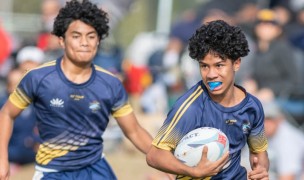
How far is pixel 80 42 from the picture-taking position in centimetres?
730

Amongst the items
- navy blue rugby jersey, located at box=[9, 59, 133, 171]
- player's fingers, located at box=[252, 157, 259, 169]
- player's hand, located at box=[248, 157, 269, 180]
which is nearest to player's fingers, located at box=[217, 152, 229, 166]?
player's hand, located at box=[248, 157, 269, 180]

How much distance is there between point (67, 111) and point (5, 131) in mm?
531

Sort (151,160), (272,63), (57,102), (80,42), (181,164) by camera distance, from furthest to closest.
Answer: (272,63) < (80,42) < (57,102) < (151,160) < (181,164)

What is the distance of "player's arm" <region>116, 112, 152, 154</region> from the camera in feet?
24.2

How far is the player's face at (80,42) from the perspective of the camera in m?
7.28

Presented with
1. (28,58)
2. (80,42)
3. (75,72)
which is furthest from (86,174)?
(28,58)

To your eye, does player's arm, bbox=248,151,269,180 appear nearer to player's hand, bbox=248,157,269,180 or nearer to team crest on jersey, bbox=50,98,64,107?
player's hand, bbox=248,157,269,180

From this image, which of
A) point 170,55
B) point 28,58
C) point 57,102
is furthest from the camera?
point 170,55

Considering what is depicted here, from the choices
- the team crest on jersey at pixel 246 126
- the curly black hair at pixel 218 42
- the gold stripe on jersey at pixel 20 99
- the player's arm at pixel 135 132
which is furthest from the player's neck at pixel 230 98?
the gold stripe on jersey at pixel 20 99

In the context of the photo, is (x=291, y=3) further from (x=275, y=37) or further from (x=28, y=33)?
(x=28, y=33)

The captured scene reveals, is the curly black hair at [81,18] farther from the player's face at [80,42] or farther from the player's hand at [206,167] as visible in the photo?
the player's hand at [206,167]

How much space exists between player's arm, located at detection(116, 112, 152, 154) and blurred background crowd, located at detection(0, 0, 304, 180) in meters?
2.42

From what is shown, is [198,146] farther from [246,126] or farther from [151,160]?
[246,126]

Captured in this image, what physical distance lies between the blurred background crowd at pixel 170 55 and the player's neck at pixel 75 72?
2.79m
